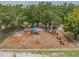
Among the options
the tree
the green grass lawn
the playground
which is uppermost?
the tree

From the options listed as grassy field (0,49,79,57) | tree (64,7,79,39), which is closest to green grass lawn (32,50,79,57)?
grassy field (0,49,79,57)

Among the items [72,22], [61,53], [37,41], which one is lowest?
[61,53]

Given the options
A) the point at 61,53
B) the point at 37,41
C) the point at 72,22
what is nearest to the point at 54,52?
the point at 61,53

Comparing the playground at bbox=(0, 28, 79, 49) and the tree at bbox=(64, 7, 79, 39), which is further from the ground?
the tree at bbox=(64, 7, 79, 39)

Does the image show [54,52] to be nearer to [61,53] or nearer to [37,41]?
[61,53]

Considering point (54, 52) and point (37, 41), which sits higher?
point (37, 41)

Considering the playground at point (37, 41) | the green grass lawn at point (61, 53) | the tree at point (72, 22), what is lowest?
the green grass lawn at point (61, 53)

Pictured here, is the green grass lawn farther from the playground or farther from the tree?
the tree

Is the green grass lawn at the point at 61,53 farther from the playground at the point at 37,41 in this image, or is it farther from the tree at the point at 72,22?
the tree at the point at 72,22

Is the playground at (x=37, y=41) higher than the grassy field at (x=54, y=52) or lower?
higher

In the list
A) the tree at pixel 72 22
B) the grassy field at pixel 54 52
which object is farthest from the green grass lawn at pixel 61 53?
the tree at pixel 72 22
